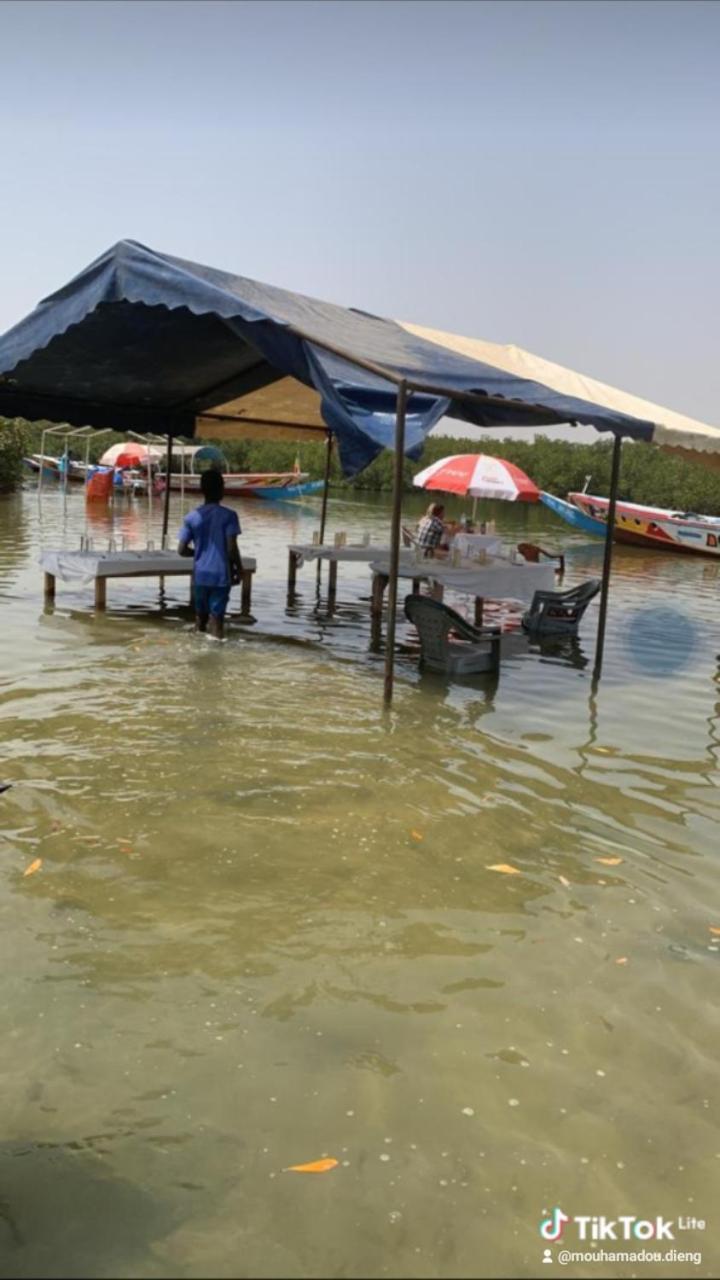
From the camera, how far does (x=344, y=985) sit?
12.0ft

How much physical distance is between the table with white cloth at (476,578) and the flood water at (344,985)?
433cm

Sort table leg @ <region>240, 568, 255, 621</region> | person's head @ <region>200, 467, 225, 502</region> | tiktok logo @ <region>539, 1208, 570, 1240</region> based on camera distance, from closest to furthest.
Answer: tiktok logo @ <region>539, 1208, 570, 1240</region> → person's head @ <region>200, 467, 225, 502</region> → table leg @ <region>240, 568, 255, 621</region>

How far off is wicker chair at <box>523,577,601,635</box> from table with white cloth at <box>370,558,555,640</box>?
0.30 metres

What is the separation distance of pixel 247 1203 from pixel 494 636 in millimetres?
7693

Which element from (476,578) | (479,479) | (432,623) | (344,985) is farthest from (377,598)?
(344,985)

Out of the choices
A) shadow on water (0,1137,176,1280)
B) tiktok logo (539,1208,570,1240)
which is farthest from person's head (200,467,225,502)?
tiktok logo (539,1208,570,1240)

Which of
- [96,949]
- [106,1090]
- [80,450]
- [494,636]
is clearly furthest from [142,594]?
[80,450]

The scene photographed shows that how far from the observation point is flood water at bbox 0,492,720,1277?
2.54 meters

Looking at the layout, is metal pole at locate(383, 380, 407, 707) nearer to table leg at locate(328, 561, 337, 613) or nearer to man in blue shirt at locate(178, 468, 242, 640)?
man in blue shirt at locate(178, 468, 242, 640)

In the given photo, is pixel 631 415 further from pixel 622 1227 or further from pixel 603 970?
pixel 622 1227

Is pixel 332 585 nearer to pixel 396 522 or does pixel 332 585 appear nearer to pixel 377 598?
pixel 377 598

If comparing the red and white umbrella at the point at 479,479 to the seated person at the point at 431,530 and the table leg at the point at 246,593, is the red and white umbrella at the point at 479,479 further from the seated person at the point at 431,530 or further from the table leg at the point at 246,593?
the table leg at the point at 246,593

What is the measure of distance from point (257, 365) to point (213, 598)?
13.1 feet

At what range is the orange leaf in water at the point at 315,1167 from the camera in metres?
2.66
